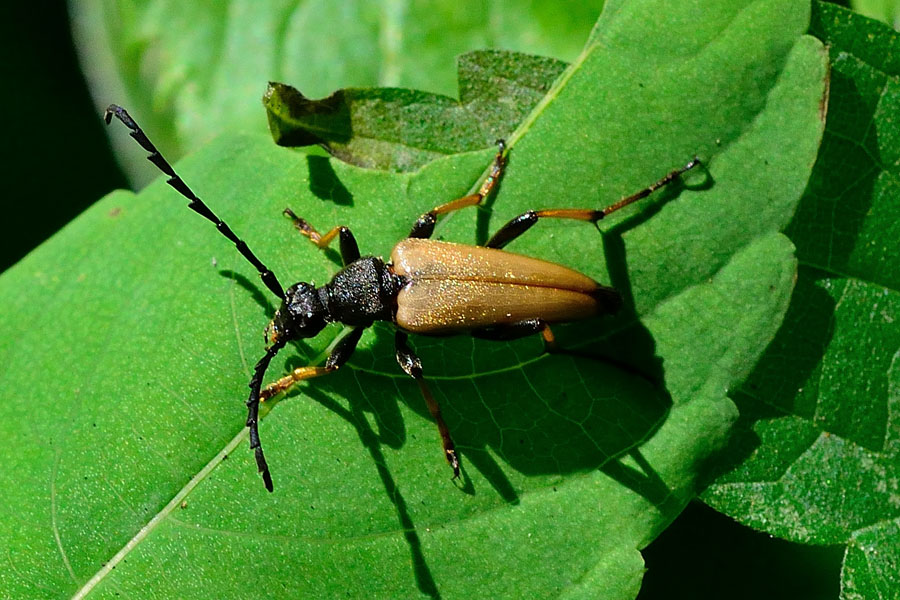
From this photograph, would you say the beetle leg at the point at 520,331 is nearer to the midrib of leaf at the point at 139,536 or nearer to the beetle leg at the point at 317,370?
the beetle leg at the point at 317,370

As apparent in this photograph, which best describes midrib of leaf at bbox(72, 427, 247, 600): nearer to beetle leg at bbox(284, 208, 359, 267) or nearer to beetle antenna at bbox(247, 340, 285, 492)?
beetle antenna at bbox(247, 340, 285, 492)

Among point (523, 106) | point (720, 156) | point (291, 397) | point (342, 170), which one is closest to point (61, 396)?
point (291, 397)

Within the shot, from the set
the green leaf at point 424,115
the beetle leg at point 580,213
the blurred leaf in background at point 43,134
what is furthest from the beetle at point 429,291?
the blurred leaf in background at point 43,134

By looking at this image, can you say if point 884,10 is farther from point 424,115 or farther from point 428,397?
point 428,397

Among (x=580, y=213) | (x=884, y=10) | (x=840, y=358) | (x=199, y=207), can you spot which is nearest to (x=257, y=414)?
(x=199, y=207)

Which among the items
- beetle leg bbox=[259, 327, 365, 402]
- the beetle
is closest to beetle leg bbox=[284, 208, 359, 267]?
the beetle
